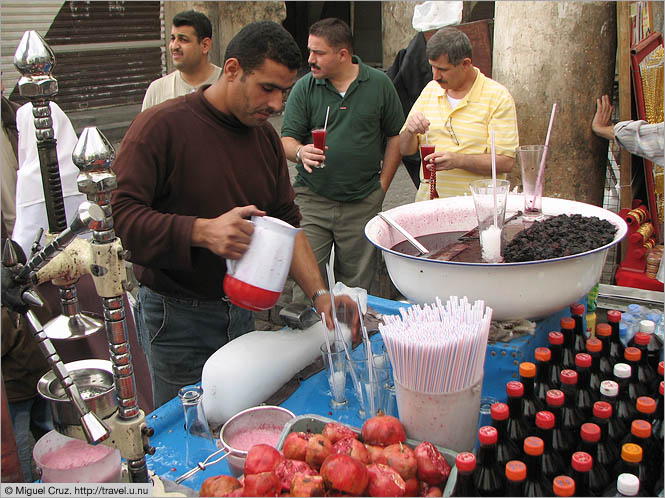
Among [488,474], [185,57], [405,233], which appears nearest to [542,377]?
[488,474]

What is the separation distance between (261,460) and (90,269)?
51 cm

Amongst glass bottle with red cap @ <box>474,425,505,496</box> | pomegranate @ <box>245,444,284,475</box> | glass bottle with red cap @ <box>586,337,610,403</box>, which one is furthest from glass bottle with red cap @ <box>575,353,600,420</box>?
pomegranate @ <box>245,444,284,475</box>

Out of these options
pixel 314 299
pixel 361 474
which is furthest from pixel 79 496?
pixel 314 299

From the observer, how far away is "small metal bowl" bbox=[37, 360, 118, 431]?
3.60ft

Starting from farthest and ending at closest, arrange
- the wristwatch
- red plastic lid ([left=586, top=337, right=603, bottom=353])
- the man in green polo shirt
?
the man in green polo shirt → the wristwatch → red plastic lid ([left=586, top=337, right=603, bottom=353])

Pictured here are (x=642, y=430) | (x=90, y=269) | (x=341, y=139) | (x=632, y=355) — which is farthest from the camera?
(x=341, y=139)

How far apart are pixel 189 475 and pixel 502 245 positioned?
3.64 feet

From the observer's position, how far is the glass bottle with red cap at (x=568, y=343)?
181 centimetres

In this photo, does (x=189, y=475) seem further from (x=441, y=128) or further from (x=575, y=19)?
(x=575, y=19)

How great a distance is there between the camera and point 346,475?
3.83 feet

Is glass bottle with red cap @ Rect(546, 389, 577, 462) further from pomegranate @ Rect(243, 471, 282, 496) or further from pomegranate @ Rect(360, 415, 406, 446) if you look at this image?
pomegranate @ Rect(243, 471, 282, 496)

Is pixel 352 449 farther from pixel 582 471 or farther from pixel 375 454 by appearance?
pixel 582 471

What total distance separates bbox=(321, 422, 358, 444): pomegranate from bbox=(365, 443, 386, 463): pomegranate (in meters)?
0.04

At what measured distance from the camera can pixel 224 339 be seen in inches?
95.3
